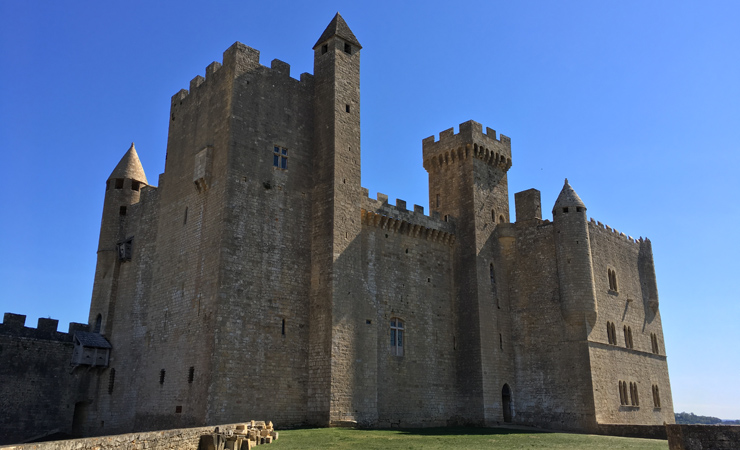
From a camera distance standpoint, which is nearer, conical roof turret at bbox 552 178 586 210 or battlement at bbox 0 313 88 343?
battlement at bbox 0 313 88 343

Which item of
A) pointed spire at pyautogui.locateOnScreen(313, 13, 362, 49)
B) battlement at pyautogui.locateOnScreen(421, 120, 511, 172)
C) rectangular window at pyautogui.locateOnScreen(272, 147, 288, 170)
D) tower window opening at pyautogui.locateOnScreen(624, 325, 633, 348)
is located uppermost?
pointed spire at pyautogui.locateOnScreen(313, 13, 362, 49)

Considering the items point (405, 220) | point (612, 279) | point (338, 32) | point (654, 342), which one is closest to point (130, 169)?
point (338, 32)

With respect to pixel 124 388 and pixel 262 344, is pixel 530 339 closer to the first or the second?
pixel 262 344

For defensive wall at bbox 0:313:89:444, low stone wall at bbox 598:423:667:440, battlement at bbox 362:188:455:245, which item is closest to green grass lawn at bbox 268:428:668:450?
low stone wall at bbox 598:423:667:440

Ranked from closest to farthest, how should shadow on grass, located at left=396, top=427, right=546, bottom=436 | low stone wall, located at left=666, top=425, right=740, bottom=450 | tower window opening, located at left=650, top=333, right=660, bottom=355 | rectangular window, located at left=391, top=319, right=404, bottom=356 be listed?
low stone wall, located at left=666, top=425, right=740, bottom=450 → shadow on grass, located at left=396, top=427, right=546, bottom=436 → rectangular window, located at left=391, top=319, right=404, bottom=356 → tower window opening, located at left=650, top=333, right=660, bottom=355

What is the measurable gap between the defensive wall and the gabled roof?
534mm

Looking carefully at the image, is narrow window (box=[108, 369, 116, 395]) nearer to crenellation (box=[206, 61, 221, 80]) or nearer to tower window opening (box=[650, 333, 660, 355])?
crenellation (box=[206, 61, 221, 80])

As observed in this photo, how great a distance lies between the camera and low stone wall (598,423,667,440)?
2381 centimetres

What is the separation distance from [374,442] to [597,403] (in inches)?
588

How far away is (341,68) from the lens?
89.2ft

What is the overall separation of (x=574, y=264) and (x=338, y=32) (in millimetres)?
16090

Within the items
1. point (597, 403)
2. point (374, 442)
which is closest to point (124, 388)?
point (374, 442)

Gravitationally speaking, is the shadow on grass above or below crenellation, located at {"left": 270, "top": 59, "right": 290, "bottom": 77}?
below

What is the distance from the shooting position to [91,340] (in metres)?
28.6
